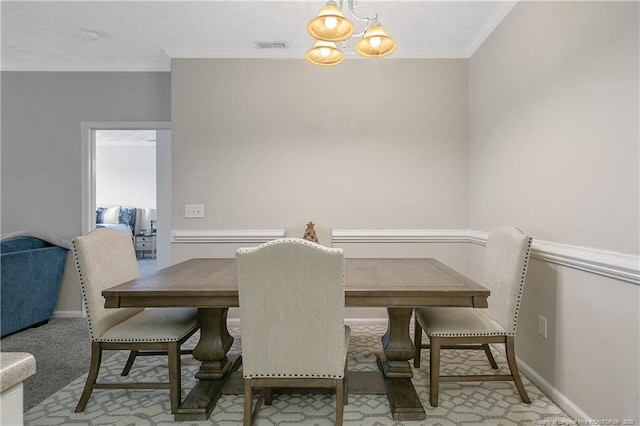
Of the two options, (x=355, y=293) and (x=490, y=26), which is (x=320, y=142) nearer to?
(x=490, y=26)

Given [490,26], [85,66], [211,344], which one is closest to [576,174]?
[490,26]

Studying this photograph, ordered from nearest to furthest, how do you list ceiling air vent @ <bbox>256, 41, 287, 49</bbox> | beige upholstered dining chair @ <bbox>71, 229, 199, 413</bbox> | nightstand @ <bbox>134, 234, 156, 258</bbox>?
beige upholstered dining chair @ <bbox>71, 229, 199, 413</bbox> < ceiling air vent @ <bbox>256, 41, 287, 49</bbox> < nightstand @ <bbox>134, 234, 156, 258</bbox>

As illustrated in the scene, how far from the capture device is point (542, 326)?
2.09 m

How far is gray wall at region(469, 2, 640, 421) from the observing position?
4.86 ft

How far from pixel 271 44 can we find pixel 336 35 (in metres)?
1.49

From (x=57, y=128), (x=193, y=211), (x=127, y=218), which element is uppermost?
(x=57, y=128)

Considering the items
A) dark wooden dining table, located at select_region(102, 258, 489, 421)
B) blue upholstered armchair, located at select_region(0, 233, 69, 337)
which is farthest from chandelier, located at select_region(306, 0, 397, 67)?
blue upholstered armchair, located at select_region(0, 233, 69, 337)

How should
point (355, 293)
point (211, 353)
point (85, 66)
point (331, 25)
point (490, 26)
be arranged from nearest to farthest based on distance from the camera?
point (355, 293), point (331, 25), point (211, 353), point (490, 26), point (85, 66)

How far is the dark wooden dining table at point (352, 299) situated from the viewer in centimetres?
162

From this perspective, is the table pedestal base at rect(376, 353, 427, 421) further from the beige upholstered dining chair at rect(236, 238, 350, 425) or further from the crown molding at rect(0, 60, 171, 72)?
the crown molding at rect(0, 60, 171, 72)

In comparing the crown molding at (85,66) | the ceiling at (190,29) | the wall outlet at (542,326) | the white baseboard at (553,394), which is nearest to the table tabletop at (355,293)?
the wall outlet at (542,326)

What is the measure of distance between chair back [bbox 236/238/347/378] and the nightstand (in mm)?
6979

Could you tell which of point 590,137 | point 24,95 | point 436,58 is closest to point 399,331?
point 590,137

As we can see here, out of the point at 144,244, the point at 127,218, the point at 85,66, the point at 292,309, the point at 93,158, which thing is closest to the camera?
the point at 292,309
